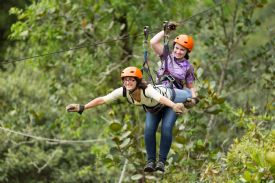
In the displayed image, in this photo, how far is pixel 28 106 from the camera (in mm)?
18031

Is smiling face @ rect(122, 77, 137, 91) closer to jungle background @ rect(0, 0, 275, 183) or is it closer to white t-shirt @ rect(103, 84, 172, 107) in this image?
white t-shirt @ rect(103, 84, 172, 107)

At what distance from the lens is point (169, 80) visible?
8188mm

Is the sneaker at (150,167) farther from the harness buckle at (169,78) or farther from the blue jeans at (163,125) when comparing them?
the harness buckle at (169,78)

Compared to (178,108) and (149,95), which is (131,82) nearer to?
(149,95)

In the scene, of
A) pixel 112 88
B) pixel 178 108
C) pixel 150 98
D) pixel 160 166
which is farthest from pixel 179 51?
pixel 112 88

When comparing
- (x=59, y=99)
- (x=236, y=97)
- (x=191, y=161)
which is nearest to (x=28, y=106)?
(x=59, y=99)

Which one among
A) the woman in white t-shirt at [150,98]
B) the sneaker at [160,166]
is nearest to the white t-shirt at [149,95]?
the woman in white t-shirt at [150,98]

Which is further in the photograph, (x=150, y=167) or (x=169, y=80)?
(x=150, y=167)

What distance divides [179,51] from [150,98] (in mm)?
703

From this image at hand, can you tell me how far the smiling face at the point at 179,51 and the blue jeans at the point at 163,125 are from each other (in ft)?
1.33

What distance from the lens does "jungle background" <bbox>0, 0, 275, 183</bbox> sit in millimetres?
11094

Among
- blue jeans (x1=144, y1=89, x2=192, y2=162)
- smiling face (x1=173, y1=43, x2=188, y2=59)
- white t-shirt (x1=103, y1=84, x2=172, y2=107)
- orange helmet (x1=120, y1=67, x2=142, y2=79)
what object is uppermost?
smiling face (x1=173, y1=43, x2=188, y2=59)

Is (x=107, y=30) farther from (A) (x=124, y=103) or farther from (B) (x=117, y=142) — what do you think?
(B) (x=117, y=142)

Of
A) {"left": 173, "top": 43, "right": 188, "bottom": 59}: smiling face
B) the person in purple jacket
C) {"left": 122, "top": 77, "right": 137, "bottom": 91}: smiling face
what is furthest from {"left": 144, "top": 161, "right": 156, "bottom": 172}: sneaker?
{"left": 173, "top": 43, "right": 188, "bottom": 59}: smiling face
